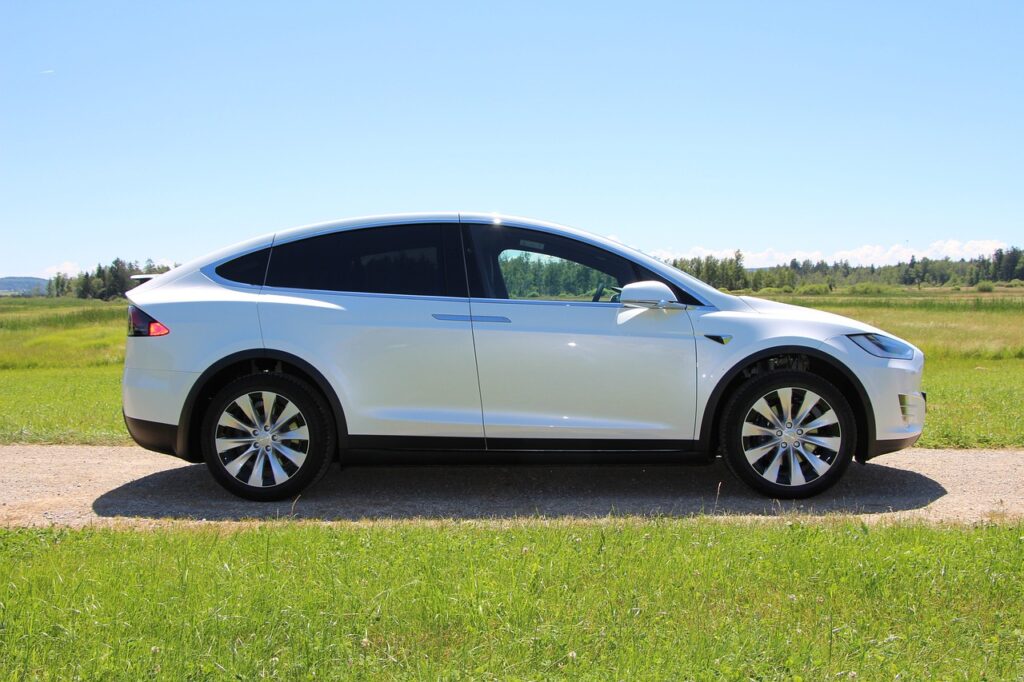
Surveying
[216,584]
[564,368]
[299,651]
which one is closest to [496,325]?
[564,368]

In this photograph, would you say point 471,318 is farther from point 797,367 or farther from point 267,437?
point 797,367

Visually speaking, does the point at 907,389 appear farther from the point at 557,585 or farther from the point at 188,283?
the point at 188,283

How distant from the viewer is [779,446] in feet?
18.3

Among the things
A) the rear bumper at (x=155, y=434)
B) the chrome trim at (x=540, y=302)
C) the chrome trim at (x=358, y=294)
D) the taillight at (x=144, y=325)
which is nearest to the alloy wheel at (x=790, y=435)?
the chrome trim at (x=540, y=302)

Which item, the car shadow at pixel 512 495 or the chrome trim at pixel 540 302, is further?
the chrome trim at pixel 540 302

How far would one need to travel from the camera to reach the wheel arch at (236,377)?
543 cm

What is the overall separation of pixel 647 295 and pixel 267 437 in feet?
8.23

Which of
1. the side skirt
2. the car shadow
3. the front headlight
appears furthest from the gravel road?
the front headlight

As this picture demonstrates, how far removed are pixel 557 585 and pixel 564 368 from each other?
1994mm

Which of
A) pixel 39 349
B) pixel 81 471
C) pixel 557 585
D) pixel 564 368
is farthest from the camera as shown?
pixel 39 349

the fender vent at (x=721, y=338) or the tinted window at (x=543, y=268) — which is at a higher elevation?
the tinted window at (x=543, y=268)

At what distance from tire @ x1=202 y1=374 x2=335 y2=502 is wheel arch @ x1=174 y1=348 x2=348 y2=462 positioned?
0.08 m

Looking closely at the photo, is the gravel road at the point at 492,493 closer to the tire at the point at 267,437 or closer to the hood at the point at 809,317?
the tire at the point at 267,437

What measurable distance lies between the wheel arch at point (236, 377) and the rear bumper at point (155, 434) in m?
0.05
